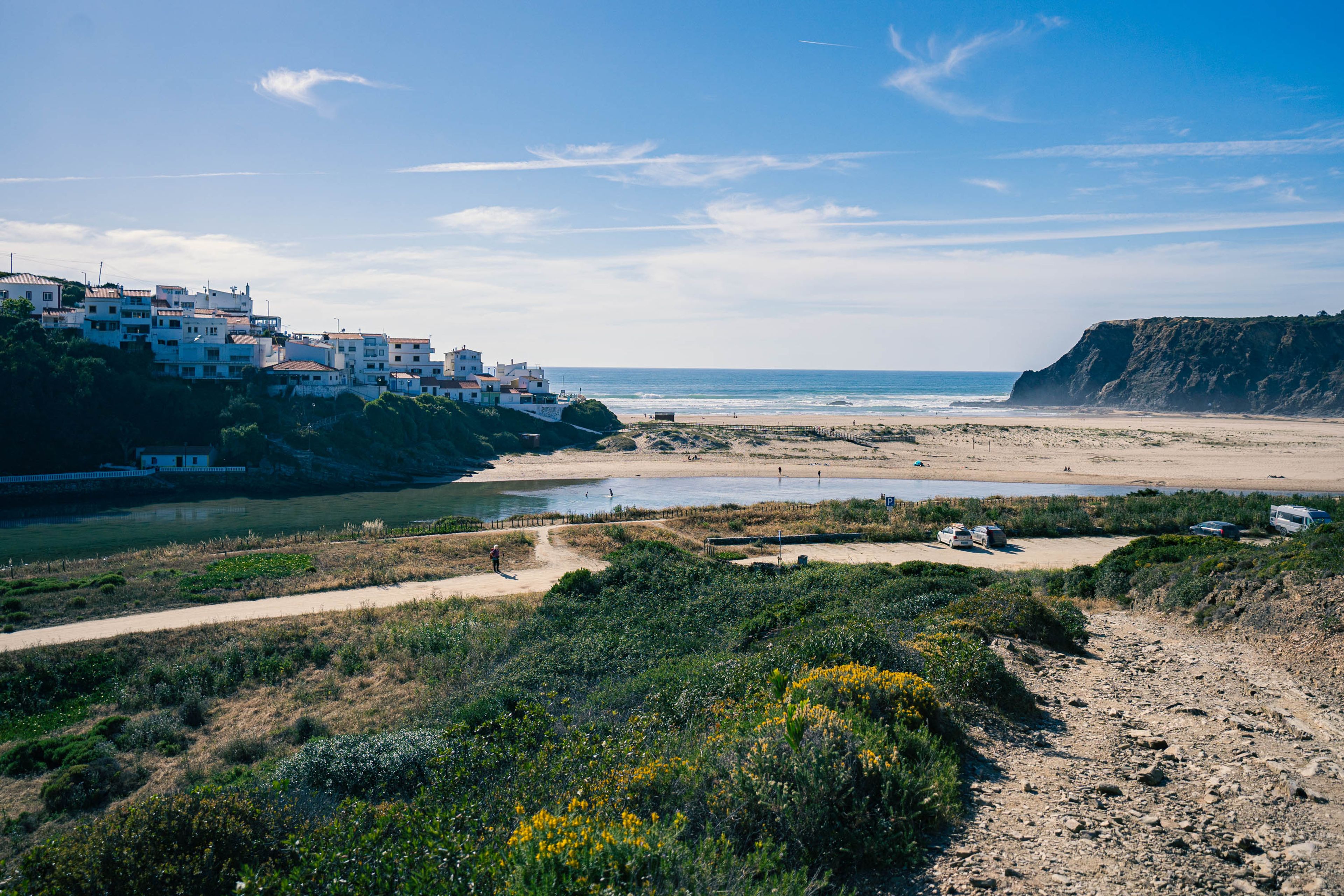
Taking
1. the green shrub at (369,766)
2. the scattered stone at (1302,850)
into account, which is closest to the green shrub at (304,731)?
the green shrub at (369,766)

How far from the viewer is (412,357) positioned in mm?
93562

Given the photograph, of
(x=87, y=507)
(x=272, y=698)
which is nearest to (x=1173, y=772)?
(x=272, y=698)

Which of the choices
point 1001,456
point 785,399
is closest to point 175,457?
point 1001,456

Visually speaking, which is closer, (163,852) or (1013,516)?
(163,852)

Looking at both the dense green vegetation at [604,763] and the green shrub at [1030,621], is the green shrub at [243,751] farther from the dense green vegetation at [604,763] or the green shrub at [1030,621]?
the green shrub at [1030,621]

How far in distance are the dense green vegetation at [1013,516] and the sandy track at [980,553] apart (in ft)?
3.92

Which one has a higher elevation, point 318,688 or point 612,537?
point 612,537

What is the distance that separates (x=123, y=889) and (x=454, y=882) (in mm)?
3310

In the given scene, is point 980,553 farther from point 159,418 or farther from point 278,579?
point 159,418

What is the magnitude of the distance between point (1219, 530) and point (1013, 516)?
27.8ft

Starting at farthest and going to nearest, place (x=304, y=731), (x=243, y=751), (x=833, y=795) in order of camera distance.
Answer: (x=304, y=731)
(x=243, y=751)
(x=833, y=795)

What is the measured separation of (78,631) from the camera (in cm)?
2039

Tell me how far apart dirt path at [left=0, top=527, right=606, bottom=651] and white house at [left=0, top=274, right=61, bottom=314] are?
63774 millimetres

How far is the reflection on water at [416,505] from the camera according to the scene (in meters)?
38.5
